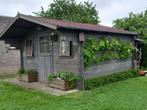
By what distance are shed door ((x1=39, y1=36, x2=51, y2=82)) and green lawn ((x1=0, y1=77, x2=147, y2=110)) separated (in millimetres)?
1712

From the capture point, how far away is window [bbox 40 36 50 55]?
10422 mm

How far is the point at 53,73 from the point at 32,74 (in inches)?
68.4

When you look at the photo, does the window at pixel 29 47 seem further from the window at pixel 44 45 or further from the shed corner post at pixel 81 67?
the shed corner post at pixel 81 67

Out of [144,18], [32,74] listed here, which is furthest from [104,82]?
[144,18]

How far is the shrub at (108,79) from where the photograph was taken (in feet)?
30.1

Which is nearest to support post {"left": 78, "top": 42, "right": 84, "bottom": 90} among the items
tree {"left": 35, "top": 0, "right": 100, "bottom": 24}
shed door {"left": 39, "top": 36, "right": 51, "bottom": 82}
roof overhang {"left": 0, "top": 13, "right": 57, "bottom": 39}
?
shed door {"left": 39, "top": 36, "right": 51, "bottom": 82}

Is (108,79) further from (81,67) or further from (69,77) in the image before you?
(69,77)

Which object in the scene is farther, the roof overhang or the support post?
the roof overhang

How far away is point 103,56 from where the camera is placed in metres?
10.4

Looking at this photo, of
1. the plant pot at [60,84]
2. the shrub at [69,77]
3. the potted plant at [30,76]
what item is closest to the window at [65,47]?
the shrub at [69,77]

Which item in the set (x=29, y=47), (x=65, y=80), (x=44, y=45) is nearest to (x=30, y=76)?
(x=29, y=47)

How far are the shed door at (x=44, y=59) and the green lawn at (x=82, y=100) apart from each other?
1.71 m

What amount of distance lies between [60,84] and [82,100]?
210 cm

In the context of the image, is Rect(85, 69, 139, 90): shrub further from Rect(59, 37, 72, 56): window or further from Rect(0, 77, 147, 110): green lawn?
Rect(59, 37, 72, 56): window
